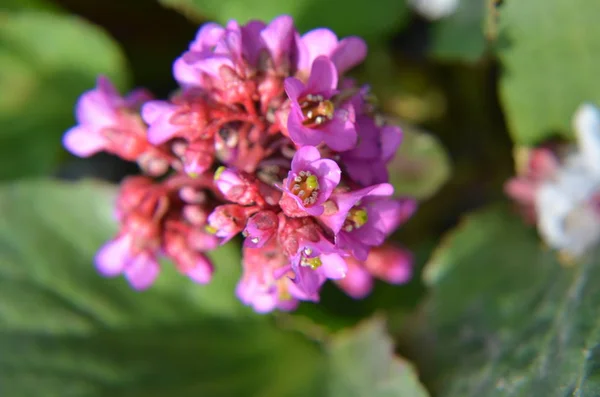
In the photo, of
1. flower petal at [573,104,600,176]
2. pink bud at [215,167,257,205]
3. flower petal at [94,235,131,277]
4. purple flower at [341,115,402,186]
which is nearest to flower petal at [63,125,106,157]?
flower petal at [94,235,131,277]

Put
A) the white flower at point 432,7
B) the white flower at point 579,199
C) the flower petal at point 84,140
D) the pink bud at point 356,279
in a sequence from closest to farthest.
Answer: the flower petal at point 84,140 < the pink bud at point 356,279 < the white flower at point 579,199 < the white flower at point 432,7

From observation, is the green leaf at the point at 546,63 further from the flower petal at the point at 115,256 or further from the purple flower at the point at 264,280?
the flower petal at the point at 115,256

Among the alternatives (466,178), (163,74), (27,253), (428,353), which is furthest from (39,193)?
(466,178)

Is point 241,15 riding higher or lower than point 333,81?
higher

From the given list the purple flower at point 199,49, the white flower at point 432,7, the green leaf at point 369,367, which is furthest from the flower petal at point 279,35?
the white flower at point 432,7

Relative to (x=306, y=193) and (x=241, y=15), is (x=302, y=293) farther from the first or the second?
(x=241, y=15)

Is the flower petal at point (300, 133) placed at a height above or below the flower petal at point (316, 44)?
below

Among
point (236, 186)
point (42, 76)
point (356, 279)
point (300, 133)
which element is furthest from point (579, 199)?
point (42, 76)
